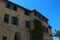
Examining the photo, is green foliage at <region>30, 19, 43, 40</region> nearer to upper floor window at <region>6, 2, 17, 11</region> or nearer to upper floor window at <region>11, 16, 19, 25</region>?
upper floor window at <region>11, 16, 19, 25</region>

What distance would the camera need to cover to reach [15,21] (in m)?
36.8

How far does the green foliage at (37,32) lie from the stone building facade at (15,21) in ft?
3.50

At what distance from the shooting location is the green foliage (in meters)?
37.8

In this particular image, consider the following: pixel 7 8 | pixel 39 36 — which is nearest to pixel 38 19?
pixel 39 36

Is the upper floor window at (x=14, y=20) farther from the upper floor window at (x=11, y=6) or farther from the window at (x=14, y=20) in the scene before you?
the upper floor window at (x=11, y=6)

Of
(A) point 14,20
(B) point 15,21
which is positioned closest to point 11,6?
(A) point 14,20

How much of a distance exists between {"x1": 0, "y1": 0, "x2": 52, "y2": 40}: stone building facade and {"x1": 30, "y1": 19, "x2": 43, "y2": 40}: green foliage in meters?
1.07

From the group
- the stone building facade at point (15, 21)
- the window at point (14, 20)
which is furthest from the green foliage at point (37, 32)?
the window at point (14, 20)

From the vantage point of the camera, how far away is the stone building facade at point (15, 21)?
33969mm

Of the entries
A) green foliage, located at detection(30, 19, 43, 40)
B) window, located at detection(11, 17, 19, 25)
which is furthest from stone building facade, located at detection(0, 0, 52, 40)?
green foliage, located at detection(30, 19, 43, 40)

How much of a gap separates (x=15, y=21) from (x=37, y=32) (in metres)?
6.44

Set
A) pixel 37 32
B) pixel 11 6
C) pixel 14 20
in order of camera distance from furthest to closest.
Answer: pixel 37 32 < pixel 11 6 < pixel 14 20

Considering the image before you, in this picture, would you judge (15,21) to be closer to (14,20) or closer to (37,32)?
(14,20)

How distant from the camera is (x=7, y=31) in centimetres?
3406
